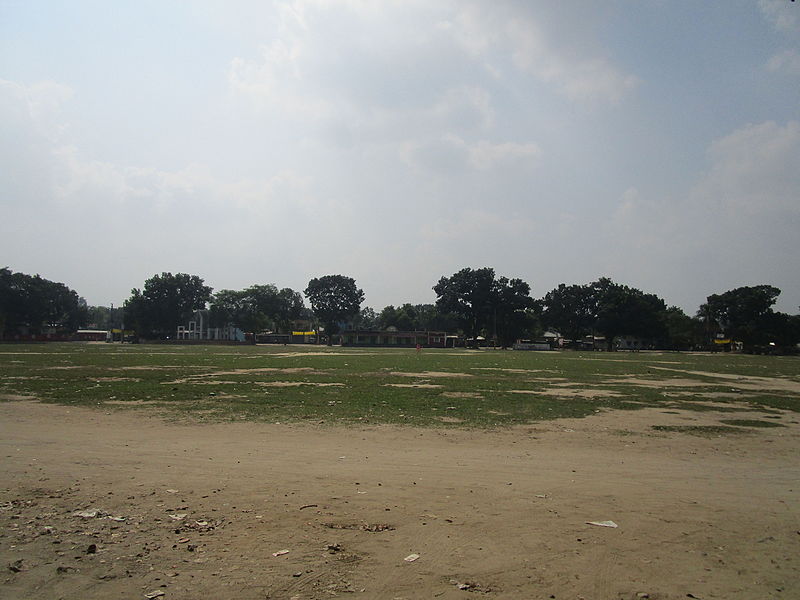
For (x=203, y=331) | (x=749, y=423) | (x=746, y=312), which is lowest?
(x=749, y=423)

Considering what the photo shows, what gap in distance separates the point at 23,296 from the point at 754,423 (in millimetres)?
135802

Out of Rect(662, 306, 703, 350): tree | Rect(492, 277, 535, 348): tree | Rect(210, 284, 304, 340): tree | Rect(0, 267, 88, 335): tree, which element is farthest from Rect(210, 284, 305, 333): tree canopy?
Rect(662, 306, 703, 350): tree

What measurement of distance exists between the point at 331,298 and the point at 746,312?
9297cm

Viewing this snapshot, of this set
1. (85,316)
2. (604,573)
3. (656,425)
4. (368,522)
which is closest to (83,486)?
(368,522)

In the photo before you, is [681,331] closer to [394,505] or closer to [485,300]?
[485,300]

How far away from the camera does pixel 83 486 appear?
7.82 m

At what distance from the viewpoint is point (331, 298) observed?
132375 mm

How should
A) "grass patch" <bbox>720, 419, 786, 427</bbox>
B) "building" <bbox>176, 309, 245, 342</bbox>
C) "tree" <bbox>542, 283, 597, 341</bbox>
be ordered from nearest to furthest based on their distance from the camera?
"grass patch" <bbox>720, 419, 786, 427</bbox>, "tree" <bbox>542, 283, 597, 341</bbox>, "building" <bbox>176, 309, 245, 342</bbox>

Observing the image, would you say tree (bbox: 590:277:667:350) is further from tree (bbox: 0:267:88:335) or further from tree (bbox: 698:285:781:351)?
tree (bbox: 0:267:88:335)

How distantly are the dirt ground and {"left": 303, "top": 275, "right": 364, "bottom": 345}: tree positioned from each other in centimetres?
12105

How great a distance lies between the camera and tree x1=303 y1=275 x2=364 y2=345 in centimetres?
13212

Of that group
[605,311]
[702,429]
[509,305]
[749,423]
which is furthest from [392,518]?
[509,305]

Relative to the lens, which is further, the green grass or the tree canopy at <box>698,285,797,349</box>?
the tree canopy at <box>698,285,797,349</box>

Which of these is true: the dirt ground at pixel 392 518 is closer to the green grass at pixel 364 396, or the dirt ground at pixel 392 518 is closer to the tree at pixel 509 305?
the green grass at pixel 364 396
